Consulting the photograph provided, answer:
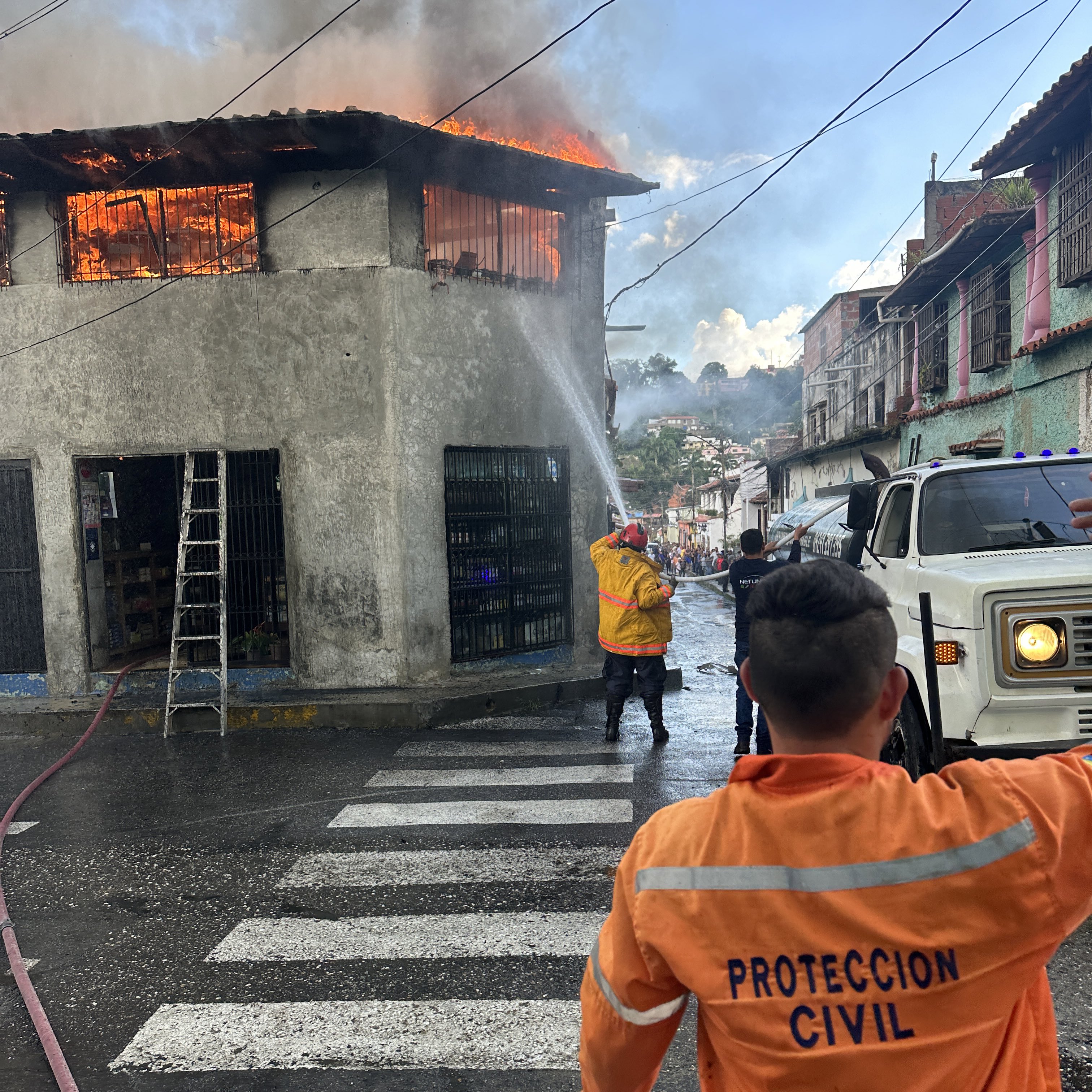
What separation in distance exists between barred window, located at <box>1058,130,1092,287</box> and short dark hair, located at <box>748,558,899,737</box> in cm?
1311

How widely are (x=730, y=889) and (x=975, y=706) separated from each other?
11.9 feet

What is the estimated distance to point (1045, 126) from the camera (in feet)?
42.2

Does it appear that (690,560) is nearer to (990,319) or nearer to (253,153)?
(990,319)

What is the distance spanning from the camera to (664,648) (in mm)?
8133

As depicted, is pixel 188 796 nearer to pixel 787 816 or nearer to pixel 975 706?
pixel 975 706

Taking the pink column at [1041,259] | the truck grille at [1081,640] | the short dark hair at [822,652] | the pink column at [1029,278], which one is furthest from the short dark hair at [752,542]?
the pink column at [1029,278]

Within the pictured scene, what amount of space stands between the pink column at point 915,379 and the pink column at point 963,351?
2.43 m

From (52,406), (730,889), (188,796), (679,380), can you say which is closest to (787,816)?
(730,889)

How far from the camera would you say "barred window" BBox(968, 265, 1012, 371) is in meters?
16.2

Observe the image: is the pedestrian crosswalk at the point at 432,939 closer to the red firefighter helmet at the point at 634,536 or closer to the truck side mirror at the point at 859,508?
the red firefighter helmet at the point at 634,536

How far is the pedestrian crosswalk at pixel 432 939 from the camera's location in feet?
11.4

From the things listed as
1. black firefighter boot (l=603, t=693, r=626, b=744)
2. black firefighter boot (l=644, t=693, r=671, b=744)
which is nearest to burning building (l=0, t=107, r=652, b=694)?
black firefighter boot (l=603, t=693, r=626, b=744)

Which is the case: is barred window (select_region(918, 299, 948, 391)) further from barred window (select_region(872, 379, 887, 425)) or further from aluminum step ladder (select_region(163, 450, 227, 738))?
aluminum step ladder (select_region(163, 450, 227, 738))

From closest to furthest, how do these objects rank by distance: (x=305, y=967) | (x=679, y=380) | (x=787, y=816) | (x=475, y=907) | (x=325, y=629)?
(x=787, y=816), (x=305, y=967), (x=475, y=907), (x=325, y=629), (x=679, y=380)
